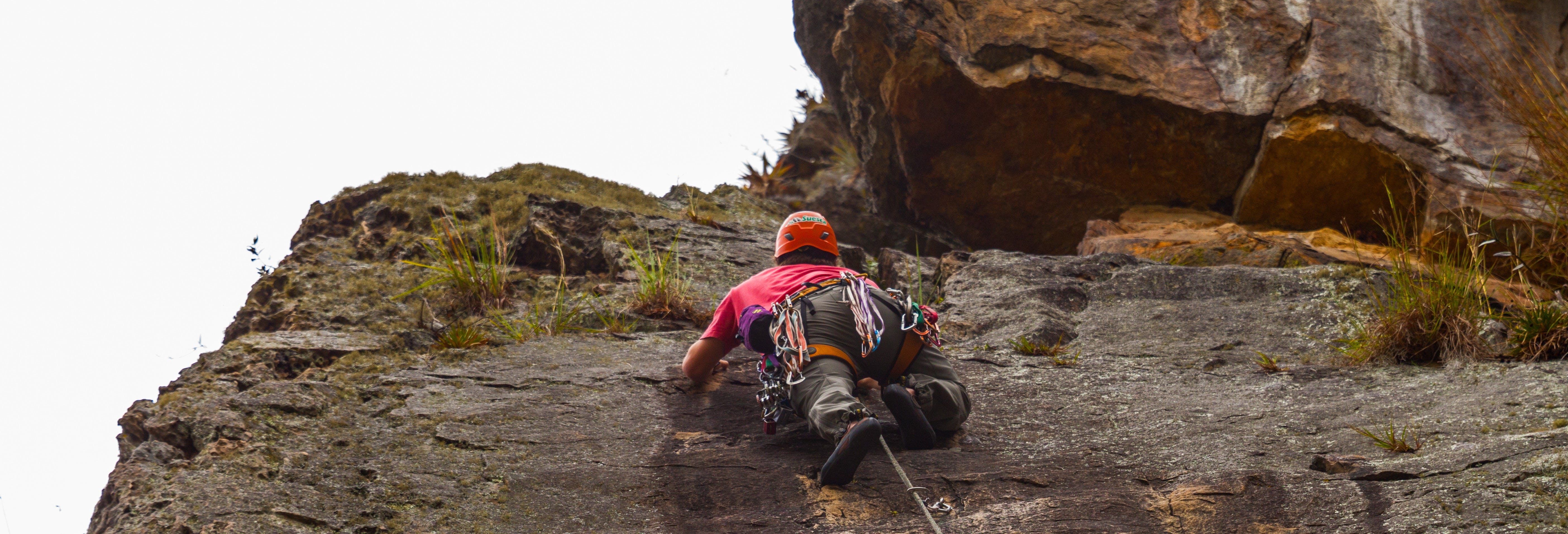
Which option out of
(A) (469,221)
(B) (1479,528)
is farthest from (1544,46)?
(A) (469,221)

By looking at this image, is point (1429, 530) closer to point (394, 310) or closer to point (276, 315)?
point (394, 310)

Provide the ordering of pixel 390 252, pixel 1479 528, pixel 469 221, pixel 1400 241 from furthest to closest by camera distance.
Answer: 1. pixel 469 221
2. pixel 390 252
3. pixel 1400 241
4. pixel 1479 528

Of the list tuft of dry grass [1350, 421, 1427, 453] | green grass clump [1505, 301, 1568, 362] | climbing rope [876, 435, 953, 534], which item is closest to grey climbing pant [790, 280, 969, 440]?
climbing rope [876, 435, 953, 534]

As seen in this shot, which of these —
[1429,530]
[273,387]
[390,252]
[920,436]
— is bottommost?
[1429,530]

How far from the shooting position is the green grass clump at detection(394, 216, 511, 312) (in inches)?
239

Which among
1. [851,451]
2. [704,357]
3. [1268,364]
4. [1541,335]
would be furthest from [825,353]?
[1541,335]

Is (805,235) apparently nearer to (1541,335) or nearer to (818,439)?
(818,439)

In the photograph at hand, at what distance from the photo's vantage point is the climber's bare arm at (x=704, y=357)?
15.0 ft

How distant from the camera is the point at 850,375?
4051 millimetres

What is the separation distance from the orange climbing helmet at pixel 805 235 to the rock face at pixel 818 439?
2.51ft

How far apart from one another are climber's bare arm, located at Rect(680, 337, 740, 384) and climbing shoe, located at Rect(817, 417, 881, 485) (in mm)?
1221

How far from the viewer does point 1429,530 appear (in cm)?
290

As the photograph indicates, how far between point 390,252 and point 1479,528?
21.5 ft

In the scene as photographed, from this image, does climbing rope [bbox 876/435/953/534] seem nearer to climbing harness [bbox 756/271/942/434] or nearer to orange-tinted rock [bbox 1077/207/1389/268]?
climbing harness [bbox 756/271/942/434]
